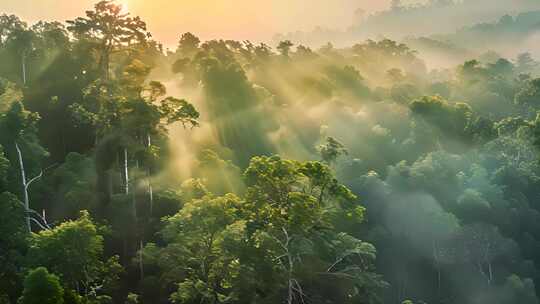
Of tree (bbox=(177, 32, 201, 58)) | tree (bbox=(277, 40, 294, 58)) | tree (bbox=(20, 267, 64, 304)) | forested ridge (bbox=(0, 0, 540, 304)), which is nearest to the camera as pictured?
tree (bbox=(20, 267, 64, 304))

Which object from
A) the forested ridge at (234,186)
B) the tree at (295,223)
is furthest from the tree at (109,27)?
the tree at (295,223)

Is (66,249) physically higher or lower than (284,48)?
lower

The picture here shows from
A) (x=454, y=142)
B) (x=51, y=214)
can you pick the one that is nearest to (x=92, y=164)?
(x=51, y=214)

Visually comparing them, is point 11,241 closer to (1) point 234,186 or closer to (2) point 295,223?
(1) point 234,186

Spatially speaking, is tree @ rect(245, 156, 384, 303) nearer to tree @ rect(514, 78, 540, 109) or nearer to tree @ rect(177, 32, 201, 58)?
tree @ rect(177, 32, 201, 58)

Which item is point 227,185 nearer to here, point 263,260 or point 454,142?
point 263,260

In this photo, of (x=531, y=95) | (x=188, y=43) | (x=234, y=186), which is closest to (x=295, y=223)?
(x=234, y=186)

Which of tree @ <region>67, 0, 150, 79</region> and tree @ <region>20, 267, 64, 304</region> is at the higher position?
tree @ <region>67, 0, 150, 79</region>

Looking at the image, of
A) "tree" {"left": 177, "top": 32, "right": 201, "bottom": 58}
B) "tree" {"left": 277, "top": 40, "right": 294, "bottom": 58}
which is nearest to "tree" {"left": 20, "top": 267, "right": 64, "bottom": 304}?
"tree" {"left": 177, "top": 32, "right": 201, "bottom": 58}

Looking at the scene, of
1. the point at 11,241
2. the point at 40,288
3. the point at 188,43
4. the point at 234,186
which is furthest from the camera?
the point at 188,43
